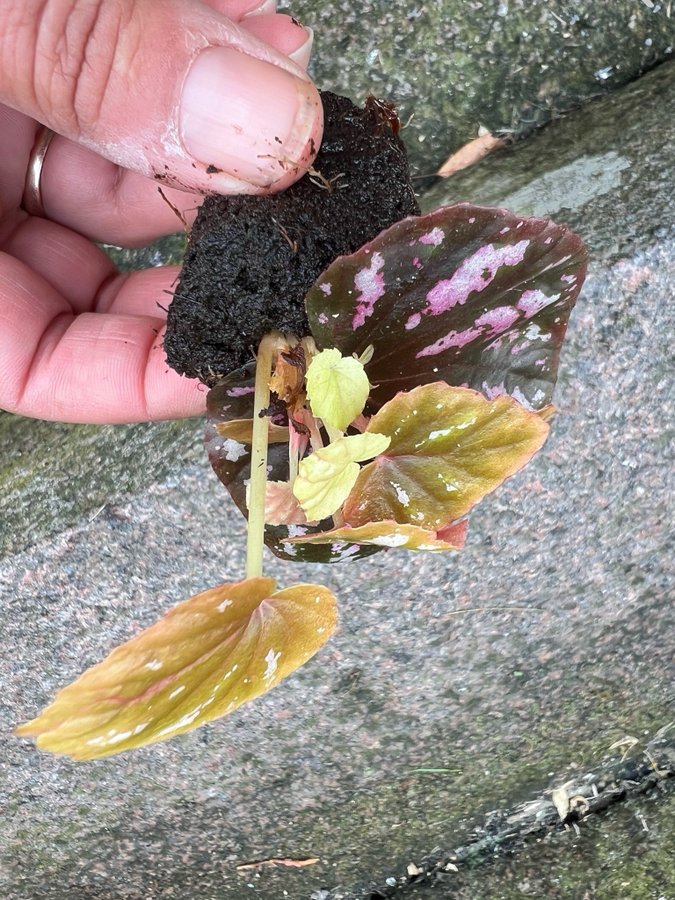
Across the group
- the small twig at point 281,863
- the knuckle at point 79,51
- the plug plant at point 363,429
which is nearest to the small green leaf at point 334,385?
the plug plant at point 363,429

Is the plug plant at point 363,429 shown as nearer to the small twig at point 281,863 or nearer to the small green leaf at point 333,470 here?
the small green leaf at point 333,470

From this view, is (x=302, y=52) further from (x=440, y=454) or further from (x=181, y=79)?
(x=440, y=454)

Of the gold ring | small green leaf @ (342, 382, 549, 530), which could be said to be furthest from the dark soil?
the gold ring

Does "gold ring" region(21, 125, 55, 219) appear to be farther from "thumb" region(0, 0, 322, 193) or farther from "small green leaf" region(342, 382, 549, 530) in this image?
"small green leaf" region(342, 382, 549, 530)

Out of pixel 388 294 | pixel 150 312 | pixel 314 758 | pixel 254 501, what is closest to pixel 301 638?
pixel 254 501

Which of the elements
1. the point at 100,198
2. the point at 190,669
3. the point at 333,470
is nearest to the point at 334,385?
the point at 333,470

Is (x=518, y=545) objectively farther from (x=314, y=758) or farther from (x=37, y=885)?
(x=37, y=885)

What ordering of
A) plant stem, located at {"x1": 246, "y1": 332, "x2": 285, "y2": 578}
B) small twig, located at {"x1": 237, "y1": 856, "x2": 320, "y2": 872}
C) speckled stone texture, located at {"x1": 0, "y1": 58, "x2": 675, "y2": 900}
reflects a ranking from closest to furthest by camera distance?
plant stem, located at {"x1": 246, "y1": 332, "x2": 285, "y2": 578} → speckled stone texture, located at {"x1": 0, "y1": 58, "x2": 675, "y2": 900} → small twig, located at {"x1": 237, "y1": 856, "x2": 320, "y2": 872}
